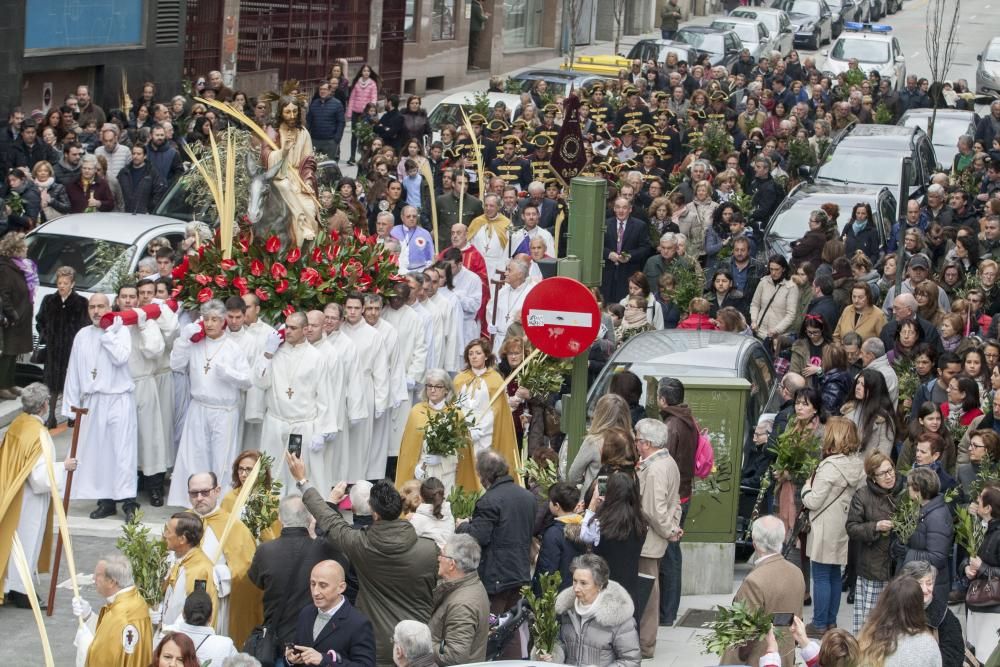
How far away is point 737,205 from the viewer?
20578mm

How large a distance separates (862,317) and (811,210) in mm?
5214

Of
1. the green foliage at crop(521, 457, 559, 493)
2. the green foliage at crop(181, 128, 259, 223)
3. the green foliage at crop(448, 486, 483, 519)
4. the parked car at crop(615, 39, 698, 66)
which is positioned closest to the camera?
the green foliage at crop(448, 486, 483, 519)

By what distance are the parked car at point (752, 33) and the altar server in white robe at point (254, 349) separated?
31400mm

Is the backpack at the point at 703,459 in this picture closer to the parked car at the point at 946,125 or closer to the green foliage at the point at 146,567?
the green foliage at the point at 146,567

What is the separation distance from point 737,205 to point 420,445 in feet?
24.7

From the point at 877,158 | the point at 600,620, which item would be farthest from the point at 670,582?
the point at 877,158

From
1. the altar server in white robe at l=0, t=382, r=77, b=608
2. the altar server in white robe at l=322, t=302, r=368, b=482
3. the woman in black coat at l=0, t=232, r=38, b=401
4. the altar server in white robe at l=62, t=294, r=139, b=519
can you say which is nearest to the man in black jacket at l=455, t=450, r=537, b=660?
the altar server in white robe at l=0, t=382, r=77, b=608

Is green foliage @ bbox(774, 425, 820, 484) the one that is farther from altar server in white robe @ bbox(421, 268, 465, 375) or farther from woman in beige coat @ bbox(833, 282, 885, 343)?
altar server in white robe @ bbox(421, 268, 465, 375)

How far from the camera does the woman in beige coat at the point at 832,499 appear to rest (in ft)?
40.3

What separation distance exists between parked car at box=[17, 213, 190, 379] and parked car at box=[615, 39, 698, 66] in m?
22.3

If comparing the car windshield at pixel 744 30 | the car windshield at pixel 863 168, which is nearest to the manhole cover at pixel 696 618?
the car windshield at pixel 863 168

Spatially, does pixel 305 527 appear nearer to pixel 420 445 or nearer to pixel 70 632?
pixel 70 632

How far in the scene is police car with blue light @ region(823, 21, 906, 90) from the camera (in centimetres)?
4022

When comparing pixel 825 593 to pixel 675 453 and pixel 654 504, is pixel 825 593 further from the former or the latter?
pixel 654 504
